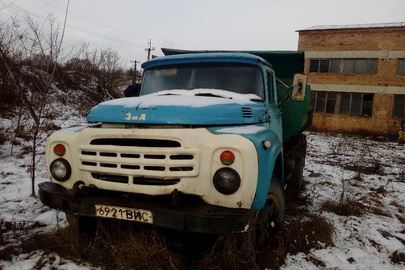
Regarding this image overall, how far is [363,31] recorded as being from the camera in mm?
17859

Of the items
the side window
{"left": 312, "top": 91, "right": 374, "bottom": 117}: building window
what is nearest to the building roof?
{"left": 312, "top": 91, "right": 374, "bottom": 117}: building window

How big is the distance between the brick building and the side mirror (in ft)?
54.8

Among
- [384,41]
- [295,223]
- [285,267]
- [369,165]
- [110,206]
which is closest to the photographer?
[110,206]

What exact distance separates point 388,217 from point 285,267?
2.46 meters

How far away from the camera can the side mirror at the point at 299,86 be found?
10.5 ft

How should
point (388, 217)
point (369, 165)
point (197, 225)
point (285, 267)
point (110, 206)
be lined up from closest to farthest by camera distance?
point (197, 225) < point (110, 206) < point (285, 267) < point (388, 217) < point (369, 165)

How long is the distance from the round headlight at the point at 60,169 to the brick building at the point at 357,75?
18489mm

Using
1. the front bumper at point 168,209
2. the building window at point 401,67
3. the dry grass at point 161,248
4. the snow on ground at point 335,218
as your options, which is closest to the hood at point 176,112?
the front bumper at point 168,209

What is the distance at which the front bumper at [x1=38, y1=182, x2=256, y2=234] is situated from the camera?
1.94 meters

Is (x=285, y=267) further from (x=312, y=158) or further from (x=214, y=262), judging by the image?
(x=312, y=158)

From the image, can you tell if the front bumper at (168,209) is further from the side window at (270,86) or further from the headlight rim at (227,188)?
the side window at (270,86)

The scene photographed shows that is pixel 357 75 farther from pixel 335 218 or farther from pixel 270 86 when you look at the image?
pixel 270 86

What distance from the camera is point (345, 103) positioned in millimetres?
18750

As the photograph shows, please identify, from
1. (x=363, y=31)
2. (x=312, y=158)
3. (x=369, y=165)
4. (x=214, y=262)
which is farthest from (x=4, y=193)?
(x=363, y=31)
